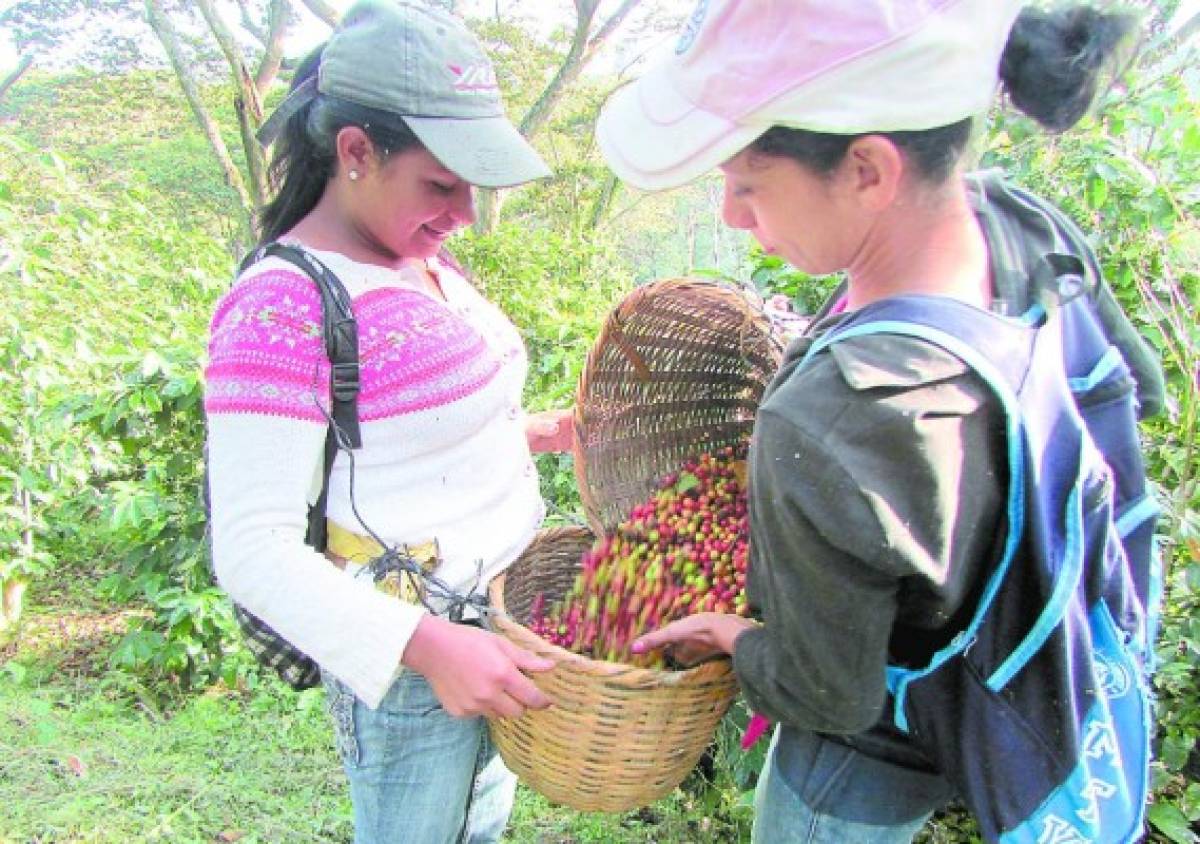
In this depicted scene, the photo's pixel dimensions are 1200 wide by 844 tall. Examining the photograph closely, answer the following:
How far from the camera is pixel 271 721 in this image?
3695mm

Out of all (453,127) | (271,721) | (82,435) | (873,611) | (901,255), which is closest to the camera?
(873,611)

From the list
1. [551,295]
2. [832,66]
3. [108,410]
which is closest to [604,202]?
[551,295]

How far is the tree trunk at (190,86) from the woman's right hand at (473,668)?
29.8 feet

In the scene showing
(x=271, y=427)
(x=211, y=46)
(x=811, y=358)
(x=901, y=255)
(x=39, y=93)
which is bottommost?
(x=39, y=93)

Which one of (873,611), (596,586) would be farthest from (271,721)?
(873,611)

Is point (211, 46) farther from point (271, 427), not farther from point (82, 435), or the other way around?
point (271, 427)

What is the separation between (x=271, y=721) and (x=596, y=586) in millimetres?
2444

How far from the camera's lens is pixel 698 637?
1.52 m

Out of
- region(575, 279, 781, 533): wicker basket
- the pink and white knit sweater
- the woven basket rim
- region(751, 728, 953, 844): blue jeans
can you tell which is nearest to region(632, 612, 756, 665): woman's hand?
the woven basket rim

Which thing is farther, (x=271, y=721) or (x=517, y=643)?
(x=271, y=721)

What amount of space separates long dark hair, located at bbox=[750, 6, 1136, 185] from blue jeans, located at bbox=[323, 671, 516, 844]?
43.3 inches

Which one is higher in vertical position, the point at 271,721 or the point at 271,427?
the point at 271,427

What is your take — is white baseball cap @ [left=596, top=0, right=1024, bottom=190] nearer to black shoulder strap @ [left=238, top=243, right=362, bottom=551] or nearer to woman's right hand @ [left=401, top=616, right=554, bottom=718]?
black shoulder strap @ [left=238, top=243, right=362, bottom=551]

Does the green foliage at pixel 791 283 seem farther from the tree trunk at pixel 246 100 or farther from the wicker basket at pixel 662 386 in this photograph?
the tree trunk at pixel 246 100
